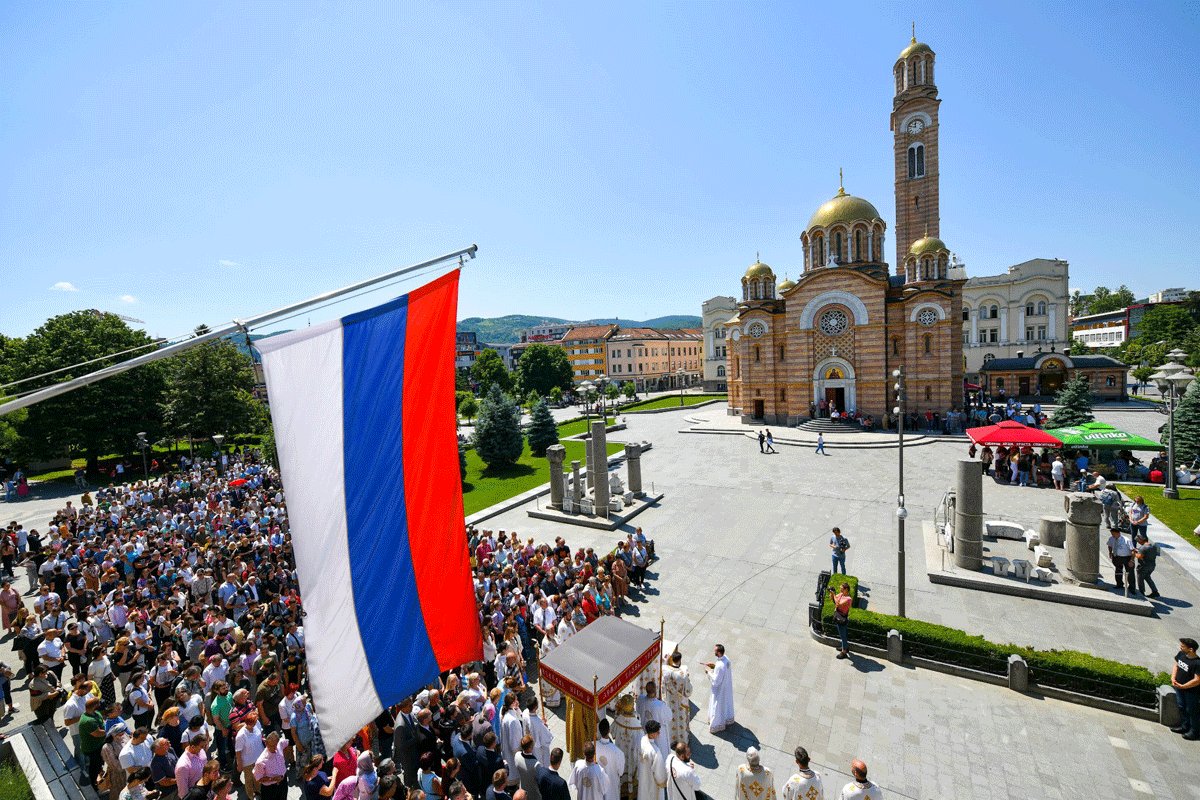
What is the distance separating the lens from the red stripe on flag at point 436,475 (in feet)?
16.4

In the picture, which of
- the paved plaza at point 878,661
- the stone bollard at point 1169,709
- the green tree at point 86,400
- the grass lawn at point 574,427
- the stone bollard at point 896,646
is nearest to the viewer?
the paved plaza at point 878,661

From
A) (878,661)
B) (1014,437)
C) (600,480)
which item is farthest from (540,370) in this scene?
(878,661)

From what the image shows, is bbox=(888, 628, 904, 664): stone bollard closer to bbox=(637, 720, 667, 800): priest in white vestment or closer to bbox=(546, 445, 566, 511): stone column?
bbox=(637, 720, 667, 800): priest in white vestment

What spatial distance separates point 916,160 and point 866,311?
1543cm

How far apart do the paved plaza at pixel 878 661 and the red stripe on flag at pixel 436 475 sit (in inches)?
188

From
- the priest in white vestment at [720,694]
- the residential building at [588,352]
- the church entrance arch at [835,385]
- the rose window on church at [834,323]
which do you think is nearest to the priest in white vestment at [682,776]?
the priest in white vestment at [720,694]

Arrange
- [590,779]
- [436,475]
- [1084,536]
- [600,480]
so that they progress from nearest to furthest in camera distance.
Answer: [436,475]
[590,779]
[1084,536]
[600,480]

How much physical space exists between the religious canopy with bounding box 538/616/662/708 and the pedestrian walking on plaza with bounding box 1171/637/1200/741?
7.55m

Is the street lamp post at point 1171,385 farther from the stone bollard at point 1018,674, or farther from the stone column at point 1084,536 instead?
the stone bollard at point 1018,674

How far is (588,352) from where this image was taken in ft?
280

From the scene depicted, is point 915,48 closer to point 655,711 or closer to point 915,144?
point 915,144

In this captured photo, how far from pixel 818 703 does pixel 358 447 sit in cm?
838

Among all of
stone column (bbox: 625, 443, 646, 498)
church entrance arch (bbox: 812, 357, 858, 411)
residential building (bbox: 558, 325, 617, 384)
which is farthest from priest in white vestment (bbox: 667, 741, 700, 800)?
residential building (bbox: 558, 325, 617, 384)

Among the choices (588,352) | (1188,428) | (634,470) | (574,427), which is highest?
(588,352)
